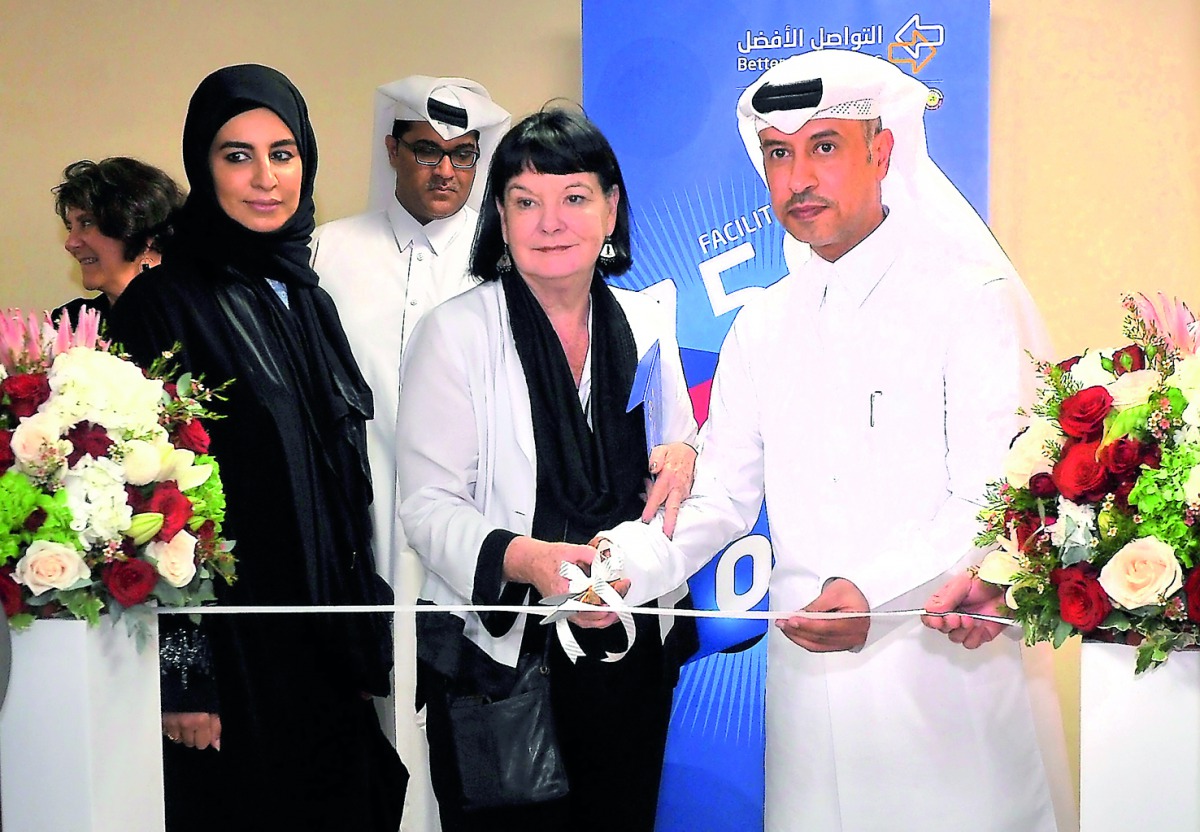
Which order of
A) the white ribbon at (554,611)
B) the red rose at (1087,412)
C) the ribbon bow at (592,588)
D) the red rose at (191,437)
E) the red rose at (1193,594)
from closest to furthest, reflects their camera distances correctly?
the red rose at (1193,594) < the red rose at (1087,412) < the red rose at (191,437) < the white ribbon at (554,611) < the ribbon bow at (592,588)

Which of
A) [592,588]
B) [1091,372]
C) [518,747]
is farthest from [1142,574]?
A: [518,747]

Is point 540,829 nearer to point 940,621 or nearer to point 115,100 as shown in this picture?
point 940,621

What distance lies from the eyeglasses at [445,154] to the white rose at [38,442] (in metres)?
1.18

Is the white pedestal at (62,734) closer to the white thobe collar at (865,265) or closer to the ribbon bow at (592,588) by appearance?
the ribbon bow at (592,588)

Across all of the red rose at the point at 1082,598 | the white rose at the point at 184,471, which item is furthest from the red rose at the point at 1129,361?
the white rose at the point at 184,471

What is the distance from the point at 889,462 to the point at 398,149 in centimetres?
152

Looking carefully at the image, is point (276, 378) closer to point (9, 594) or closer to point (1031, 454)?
point (9, 594)

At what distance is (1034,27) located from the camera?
302 cm

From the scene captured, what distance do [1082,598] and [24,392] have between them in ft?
7.16

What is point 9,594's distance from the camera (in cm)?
246

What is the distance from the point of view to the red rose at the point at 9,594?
2457mm

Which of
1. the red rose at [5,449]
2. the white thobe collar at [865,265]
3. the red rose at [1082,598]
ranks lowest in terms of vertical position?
the red rose at [1082,598]

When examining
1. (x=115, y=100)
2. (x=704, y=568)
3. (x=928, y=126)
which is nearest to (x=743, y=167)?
(x=928, y=126)

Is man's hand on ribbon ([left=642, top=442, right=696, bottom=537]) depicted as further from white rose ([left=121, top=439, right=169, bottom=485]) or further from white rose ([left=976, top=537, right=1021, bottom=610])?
white rose ([left=121, top=439, right=169, bottom=485])
